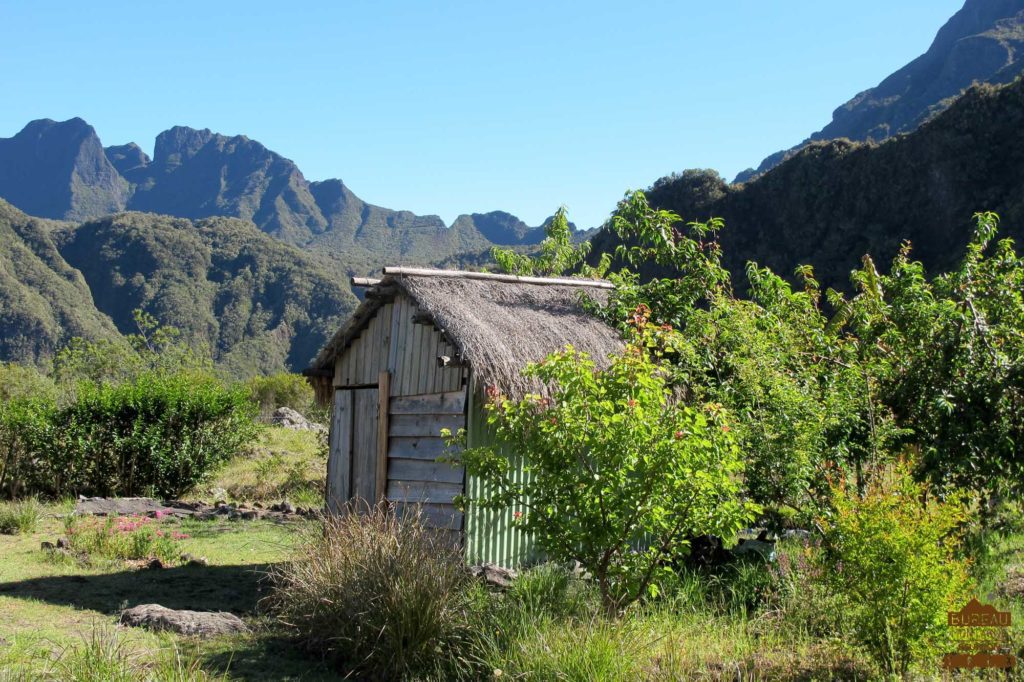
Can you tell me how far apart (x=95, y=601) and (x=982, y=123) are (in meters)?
30.9

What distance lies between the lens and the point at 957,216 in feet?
91.4

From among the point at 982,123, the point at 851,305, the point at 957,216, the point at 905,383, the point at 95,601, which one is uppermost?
the point at 982,123

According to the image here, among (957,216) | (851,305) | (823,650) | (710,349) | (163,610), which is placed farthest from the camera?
(957,216)

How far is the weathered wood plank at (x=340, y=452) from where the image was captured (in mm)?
10961

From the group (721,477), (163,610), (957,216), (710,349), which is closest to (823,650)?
(721,477)

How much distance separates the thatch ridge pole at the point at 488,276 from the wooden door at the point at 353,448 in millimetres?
1756

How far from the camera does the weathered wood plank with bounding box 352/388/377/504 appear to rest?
10430 millimetres

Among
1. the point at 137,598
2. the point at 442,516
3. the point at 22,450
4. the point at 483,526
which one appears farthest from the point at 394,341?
the point at 22,450

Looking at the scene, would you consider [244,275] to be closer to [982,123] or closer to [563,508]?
[982,123]

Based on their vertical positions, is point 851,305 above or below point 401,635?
above

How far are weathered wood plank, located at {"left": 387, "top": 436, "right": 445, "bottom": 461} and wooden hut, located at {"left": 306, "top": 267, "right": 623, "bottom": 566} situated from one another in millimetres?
12

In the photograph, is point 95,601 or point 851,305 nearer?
point 95,601

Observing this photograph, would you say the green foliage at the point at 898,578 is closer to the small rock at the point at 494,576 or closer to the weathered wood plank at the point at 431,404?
→ the small rock at the point at 494,576

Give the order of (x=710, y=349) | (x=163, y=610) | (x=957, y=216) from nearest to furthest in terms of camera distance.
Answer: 1. (x=163, y=610)
2. (x=710, y=349)
3. (x=957, y=216)
